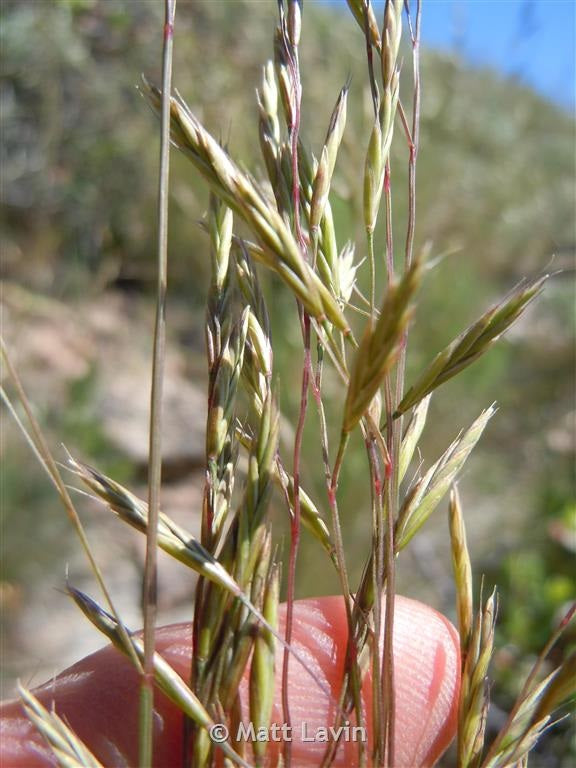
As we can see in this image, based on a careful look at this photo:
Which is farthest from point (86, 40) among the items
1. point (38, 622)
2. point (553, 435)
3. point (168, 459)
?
point (553, 435)

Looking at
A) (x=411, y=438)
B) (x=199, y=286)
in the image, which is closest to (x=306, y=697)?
(x=411, y=438)

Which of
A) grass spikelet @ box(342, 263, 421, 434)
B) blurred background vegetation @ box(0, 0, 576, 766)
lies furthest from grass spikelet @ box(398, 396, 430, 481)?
blurred background vegetation @ box(0, 0, 576, 766)

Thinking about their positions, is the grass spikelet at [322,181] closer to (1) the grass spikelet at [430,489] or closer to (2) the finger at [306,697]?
(1) the grass spikelet at [430,489]

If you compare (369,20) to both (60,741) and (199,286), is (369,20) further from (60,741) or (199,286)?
(199,286)

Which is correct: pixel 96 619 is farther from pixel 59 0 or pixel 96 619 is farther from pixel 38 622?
pixel 59 0

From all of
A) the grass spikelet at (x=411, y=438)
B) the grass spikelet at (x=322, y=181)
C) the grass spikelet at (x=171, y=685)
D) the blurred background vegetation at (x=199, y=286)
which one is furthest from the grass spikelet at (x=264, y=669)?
the blurred background vegetation at (x=199, y=286)

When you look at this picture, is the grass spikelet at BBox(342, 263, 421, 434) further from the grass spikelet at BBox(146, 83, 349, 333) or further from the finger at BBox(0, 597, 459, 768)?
the finger at BBox(0, 597, 459, 768)
